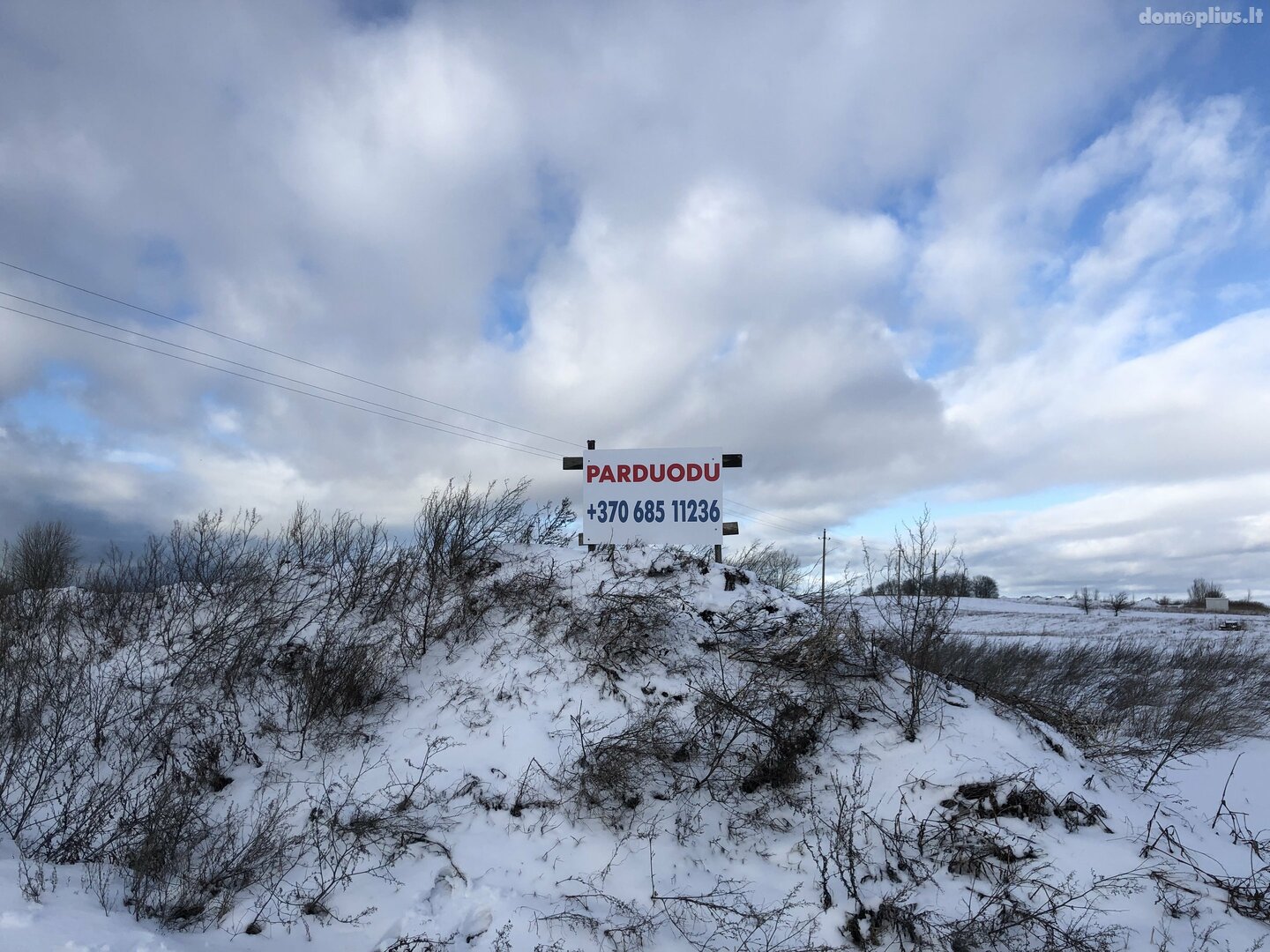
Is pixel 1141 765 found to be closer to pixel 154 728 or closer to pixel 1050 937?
pixel 1050 937

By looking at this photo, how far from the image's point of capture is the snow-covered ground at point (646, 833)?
5.14 meters

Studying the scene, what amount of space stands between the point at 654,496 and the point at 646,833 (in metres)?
6.08

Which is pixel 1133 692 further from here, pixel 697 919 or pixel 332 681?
pixel 332 681

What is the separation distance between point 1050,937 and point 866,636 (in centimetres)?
456

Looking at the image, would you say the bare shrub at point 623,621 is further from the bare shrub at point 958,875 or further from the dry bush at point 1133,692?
the dry bush at point 1133,692

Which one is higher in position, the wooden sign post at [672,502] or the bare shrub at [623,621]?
the wooden sign post at [672,502]

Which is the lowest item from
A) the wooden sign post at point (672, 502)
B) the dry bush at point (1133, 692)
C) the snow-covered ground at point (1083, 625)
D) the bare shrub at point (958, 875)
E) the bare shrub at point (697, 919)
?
the bare shrub at point (697, 919)

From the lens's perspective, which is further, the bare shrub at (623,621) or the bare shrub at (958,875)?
the bare shrub at (623,621)

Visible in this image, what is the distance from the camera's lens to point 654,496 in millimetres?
11641

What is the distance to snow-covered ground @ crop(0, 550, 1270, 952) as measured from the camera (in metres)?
5.14

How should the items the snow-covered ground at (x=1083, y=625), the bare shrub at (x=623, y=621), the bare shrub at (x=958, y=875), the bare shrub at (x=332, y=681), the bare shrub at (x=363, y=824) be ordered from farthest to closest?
1. the snow-covered ground at (x=1083, y=625)
2. the bare shrub at (x=623, y=621)
3. the bare shrub at (x=332, y=681)
4. the bare shrub at (x=363, y=824)
5. the bare shrub at (x=958, y=875)

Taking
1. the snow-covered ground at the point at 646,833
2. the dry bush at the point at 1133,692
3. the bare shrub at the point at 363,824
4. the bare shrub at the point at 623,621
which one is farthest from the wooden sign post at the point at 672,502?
the bare shrub at the point at 363,824

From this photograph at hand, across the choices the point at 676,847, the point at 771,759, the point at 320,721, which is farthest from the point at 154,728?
the point at 771,759

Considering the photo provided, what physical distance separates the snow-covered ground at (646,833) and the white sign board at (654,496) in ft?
8.11
